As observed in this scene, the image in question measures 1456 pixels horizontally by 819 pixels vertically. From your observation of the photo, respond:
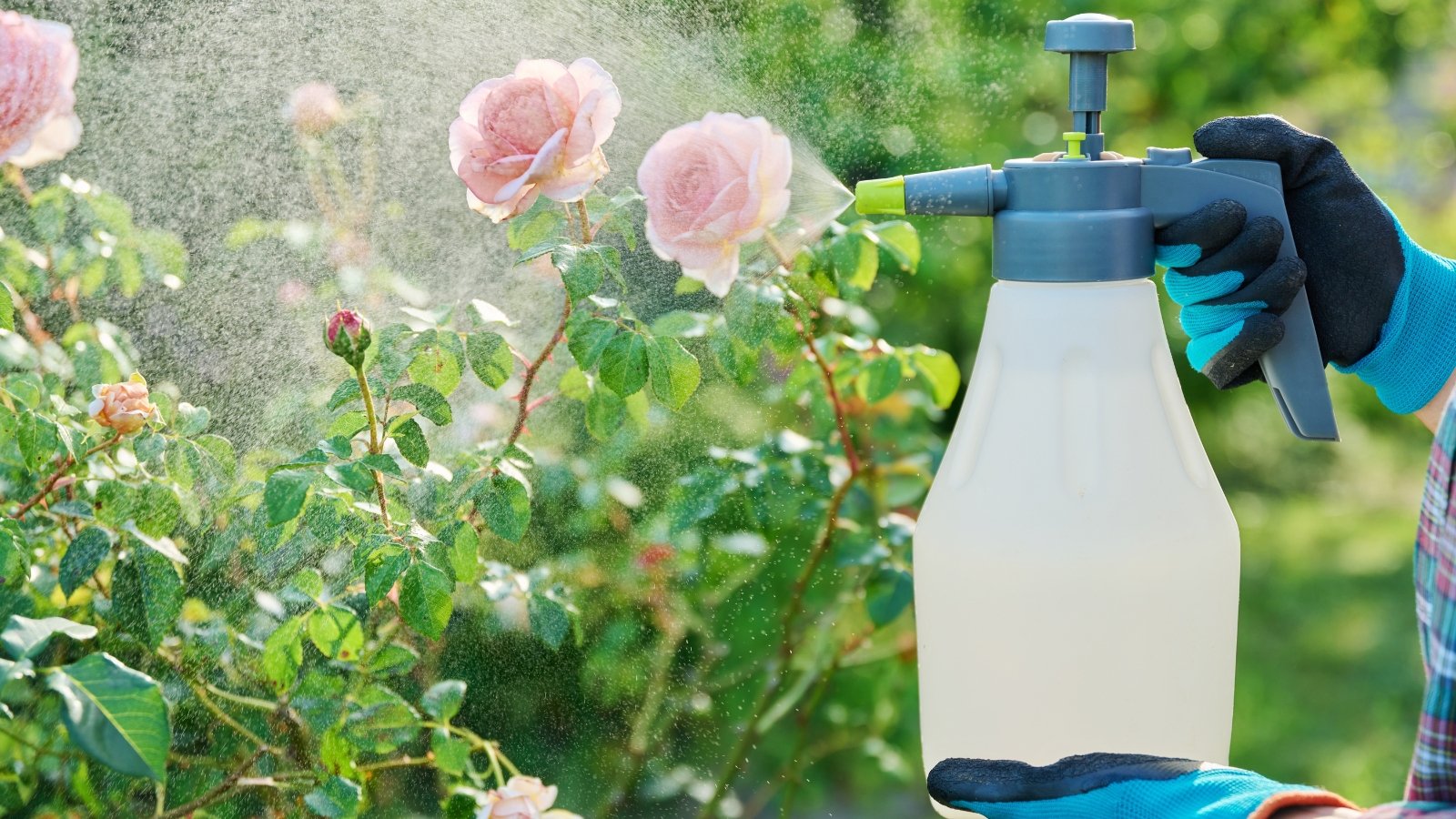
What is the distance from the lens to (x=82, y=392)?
1.22 m

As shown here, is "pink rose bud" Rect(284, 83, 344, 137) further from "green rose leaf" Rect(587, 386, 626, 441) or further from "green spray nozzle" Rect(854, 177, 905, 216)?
"green spray nozzle" Rect(854, 177, 905, 216)

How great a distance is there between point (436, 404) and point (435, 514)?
0.12 m

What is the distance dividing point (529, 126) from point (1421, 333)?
2.75ft

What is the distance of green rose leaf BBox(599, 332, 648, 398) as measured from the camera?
1.17 meters

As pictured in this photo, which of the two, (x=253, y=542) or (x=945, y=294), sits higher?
(x=253, y=542)

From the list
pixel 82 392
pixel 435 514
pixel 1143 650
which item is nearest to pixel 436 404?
pixel 435 514

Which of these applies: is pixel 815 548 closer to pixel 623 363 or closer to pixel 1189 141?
pixel 623 363

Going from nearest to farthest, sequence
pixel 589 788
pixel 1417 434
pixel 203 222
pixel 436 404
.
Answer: pixel 436 404
pixel 203 222
pixel 589 788
pixel 1417 434

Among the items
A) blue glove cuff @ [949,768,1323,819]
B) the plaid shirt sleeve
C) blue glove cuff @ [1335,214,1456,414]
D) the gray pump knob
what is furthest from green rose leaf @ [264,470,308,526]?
blue glove cuff @ [1335,214,1456,414]

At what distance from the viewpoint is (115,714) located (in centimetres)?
94

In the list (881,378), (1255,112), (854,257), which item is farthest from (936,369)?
(1255,112)

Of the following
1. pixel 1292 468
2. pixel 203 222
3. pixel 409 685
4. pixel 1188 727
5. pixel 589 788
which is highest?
pixel 203 222

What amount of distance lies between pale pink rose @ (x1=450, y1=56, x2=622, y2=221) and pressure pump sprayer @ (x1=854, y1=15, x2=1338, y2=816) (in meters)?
0.28

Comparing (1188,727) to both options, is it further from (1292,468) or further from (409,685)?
(1292,468)
